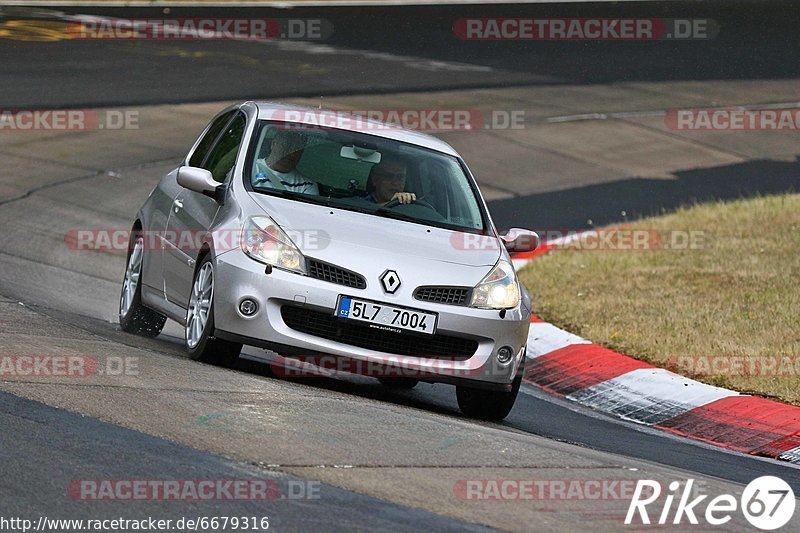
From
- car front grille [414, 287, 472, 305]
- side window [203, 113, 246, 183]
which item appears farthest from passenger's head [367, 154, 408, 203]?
car front grille [414, 287, 472, 305]

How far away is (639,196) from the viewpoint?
17828 mm

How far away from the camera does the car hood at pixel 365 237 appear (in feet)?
26.0

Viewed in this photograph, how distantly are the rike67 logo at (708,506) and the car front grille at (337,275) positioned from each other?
2.05m

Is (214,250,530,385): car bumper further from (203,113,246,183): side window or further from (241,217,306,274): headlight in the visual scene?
(203,113,246,183): side window

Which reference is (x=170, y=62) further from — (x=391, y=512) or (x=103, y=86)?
(x=391, y=512)

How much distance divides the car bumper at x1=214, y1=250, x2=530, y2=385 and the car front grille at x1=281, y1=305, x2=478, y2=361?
3 cm

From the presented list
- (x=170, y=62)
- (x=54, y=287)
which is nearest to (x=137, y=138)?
(x=170, y=62)

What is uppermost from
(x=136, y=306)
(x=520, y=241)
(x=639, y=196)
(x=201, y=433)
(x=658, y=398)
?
(x=520, y=241)

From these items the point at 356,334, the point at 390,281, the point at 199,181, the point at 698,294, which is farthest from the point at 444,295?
the point at 698,294

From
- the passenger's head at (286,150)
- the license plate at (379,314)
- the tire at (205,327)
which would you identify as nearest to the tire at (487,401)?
the license plate at (379,314)

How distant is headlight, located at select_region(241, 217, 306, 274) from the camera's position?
25.8 feet

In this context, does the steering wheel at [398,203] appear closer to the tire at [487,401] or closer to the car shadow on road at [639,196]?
the tire at [487,401]

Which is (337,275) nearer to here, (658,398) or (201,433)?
(201,433)

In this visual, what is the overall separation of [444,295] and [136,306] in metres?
2.69
